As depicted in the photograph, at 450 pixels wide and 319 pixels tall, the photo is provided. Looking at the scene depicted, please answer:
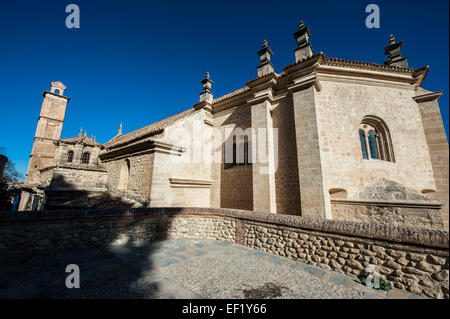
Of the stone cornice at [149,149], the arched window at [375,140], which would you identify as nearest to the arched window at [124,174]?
the stone cornice at [149,149]

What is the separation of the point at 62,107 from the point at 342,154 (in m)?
38.9

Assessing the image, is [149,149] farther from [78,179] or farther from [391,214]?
[391,214]

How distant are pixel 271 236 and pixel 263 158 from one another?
422cm

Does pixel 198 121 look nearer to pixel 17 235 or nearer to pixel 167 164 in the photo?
pixel 167 164

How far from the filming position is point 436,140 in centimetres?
855

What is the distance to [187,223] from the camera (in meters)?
6.58

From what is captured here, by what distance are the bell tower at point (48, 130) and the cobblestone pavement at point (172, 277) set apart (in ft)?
94.2

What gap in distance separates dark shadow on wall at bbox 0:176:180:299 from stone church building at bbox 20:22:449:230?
257cm

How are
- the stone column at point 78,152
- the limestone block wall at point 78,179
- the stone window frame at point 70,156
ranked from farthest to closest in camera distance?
the stone window frame at point 70,156, the stone column at point 78,152, the limestone block wall at point 78,179

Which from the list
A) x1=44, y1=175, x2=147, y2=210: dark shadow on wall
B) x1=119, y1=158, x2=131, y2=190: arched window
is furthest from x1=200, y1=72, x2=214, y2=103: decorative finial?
x1=44, y1=175, x2=147, y2=210: dark shadow on wall

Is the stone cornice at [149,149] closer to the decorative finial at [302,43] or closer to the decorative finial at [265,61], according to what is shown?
the decorative finial at [265,61]

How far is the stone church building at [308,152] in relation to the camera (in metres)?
7.52

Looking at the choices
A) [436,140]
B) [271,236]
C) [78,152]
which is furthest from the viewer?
[78,152]

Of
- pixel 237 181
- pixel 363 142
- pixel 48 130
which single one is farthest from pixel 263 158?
pixel 48 130
